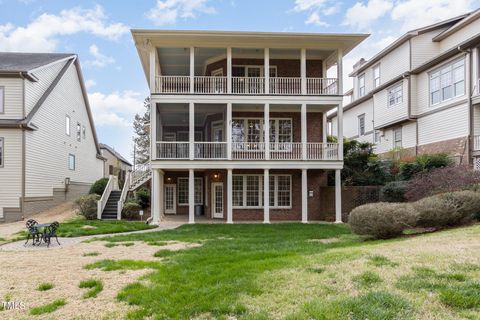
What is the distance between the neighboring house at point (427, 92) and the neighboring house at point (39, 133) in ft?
71.9

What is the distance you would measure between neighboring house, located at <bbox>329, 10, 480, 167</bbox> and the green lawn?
11908 millimetres

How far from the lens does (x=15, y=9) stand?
18.6m

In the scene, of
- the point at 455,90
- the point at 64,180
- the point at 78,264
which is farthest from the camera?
the point at 64,180

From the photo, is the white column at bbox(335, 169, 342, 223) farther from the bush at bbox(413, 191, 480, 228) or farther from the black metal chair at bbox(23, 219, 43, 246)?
the black metal chair at bbox(23, 219, 43, 246)

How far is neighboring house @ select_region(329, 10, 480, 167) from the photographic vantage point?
17203 millimetres

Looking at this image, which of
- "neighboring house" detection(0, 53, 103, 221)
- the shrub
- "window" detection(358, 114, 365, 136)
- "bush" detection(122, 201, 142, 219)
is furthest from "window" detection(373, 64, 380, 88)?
"neighboring house" detection(0, 53, 103, 221)

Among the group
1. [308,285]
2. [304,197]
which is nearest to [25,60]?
[304,197]

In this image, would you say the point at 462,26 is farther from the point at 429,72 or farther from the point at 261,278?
the point at 261,278

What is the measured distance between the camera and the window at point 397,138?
23.3 meters

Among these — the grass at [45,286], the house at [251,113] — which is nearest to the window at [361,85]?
the house at [251,113]

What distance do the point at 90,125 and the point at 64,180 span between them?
23.7 feet

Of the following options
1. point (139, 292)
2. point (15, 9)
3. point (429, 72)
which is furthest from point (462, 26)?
point (15, 9)

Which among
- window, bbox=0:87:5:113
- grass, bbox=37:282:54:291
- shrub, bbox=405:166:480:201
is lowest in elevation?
grass, bbox=37:282:54:291

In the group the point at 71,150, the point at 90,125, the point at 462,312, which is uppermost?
the point at 90,125
